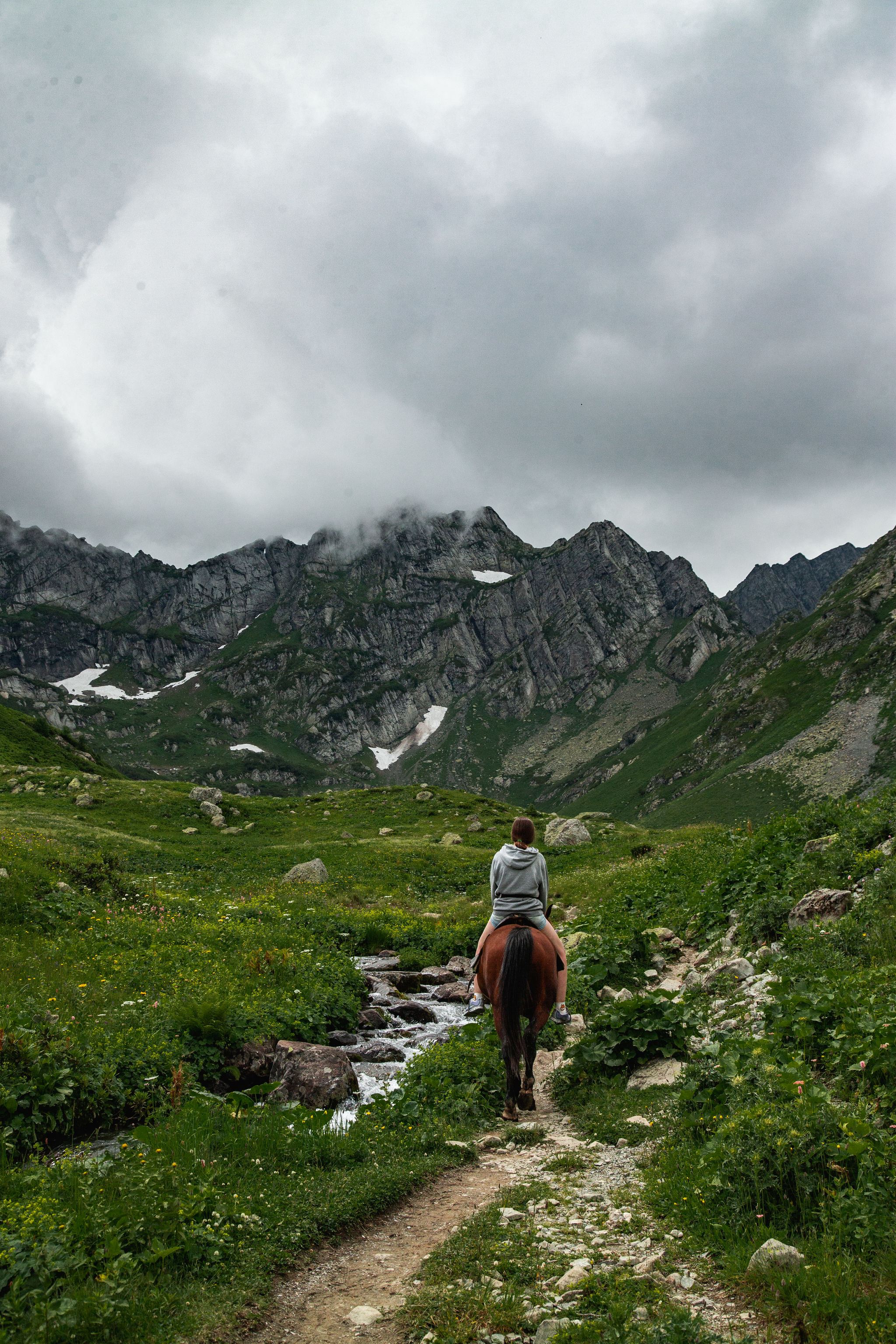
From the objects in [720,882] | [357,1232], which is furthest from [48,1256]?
[720,882]

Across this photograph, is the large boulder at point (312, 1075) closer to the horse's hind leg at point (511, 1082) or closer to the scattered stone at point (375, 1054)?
the scattered stone at point (375, 1054)

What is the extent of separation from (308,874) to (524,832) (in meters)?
29.8

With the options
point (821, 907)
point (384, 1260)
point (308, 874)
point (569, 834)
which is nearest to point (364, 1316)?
point (384, 1260)

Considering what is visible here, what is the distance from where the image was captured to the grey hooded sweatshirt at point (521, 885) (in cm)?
1189

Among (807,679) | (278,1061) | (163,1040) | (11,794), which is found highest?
(807,679)

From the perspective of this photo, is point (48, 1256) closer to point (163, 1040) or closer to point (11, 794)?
point (163, 1040)

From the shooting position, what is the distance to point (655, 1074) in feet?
35.8

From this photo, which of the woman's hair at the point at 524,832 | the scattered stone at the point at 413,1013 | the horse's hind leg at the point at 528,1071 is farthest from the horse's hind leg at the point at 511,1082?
the scattered stone at the point at 413,1013

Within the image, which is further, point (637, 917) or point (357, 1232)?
point (637, 917)

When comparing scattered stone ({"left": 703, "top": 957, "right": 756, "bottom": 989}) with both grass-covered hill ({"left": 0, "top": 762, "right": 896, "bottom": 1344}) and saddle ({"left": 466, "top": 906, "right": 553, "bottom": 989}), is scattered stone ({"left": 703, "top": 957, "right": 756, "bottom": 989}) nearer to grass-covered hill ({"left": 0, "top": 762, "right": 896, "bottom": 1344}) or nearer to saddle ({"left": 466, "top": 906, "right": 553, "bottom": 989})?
grass-covered hill ({"left": 0, "top": 762, "right": 896, "bottom": 1344})

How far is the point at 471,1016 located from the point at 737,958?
7438 mm

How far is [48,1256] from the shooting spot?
5.87 meters

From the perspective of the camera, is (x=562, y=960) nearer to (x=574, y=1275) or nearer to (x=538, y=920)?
(x=538, y=920)

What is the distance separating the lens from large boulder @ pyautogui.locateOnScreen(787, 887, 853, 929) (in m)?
13.8
